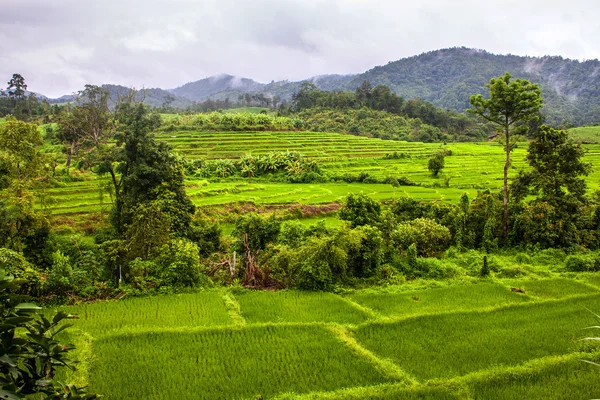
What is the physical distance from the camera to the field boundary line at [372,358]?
7.50 metres

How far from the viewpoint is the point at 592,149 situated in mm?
47594

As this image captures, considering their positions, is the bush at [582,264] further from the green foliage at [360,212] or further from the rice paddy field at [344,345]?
the green foliage at [360,212]

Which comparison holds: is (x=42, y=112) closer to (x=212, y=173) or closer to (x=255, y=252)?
(x=212, y=173)

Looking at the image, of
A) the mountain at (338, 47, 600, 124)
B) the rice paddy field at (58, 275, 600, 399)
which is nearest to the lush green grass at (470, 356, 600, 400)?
the rice paddy field at (58, 275, 600, 399)

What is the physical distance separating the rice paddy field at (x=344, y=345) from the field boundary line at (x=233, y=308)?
4cm

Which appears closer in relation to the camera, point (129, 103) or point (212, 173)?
point (129, 103)

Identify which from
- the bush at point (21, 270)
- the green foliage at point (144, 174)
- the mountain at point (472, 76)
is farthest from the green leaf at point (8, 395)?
the mountain at point (472, 76)

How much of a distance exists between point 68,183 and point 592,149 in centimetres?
5167

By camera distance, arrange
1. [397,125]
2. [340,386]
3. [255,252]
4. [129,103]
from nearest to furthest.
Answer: [340,386]
[255,252]
[129,103]
[397,125]

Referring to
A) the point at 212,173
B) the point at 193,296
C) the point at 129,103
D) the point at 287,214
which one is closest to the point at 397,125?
the point at 212,173

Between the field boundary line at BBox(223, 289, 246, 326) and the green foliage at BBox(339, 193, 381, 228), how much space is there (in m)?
6.61

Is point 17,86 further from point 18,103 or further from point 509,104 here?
point 509,104

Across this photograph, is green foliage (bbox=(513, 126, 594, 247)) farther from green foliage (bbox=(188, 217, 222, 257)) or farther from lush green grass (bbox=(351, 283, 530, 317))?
green foliage (bbox=(188, 217, 222, 257))

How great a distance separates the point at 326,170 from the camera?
37.7 meters
